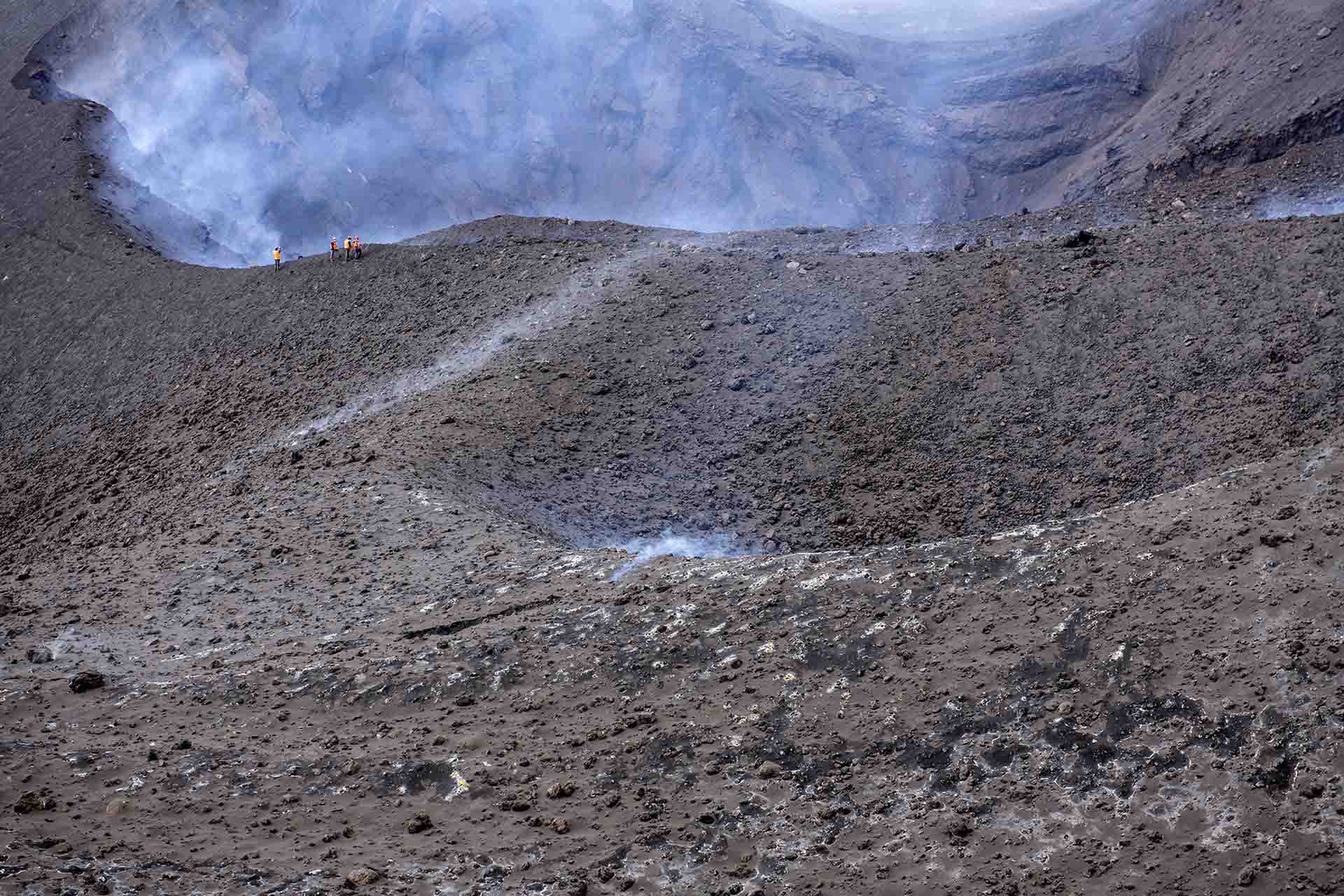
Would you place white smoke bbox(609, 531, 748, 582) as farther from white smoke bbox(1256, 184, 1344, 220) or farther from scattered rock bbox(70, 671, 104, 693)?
white smoke bbox(1256, 184, 1344, 220)

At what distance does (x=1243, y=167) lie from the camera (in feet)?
68.4

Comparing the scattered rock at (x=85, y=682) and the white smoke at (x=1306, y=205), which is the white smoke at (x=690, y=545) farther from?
the white smoke at (x=1306, y=205)

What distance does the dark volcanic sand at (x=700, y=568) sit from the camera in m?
6.20

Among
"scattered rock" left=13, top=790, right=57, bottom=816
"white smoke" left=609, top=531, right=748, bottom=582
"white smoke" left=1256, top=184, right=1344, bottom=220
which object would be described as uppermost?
"white smoke" left=1256, top=184, right=1344, bottom=220

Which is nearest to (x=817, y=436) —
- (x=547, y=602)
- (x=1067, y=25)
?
(x=547, y=602)

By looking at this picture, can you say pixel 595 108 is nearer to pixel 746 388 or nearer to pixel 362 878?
pixel 746 388

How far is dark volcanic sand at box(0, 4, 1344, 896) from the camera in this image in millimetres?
6203

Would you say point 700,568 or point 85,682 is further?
point 700,568

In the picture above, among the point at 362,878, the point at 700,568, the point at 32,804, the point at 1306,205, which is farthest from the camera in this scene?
the point at 1306,205

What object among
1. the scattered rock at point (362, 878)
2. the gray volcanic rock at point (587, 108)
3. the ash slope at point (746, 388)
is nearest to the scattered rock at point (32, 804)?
the scattered rock at point (362, 878)

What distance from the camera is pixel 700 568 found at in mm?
9312

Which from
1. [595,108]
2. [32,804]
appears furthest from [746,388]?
[595,108]

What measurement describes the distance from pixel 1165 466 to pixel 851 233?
7.61 metres

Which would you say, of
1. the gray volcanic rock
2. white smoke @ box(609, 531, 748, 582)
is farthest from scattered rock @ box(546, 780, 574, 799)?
the gray volcanic rock
